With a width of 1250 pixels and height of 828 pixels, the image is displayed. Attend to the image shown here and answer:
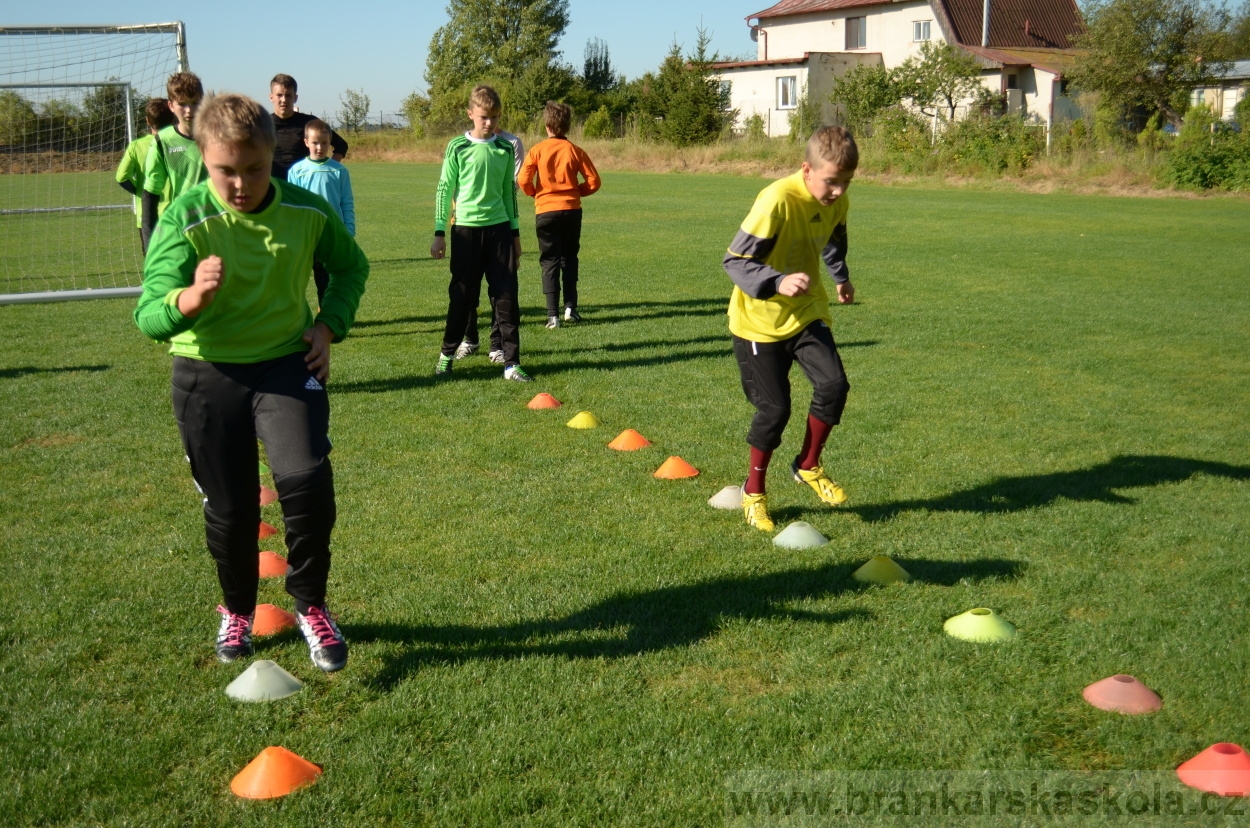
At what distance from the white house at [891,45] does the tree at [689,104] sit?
3.77m

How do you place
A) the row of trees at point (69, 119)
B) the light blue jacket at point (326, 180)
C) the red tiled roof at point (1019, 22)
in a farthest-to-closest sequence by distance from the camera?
the red tiled roof at point (1019, 22)
the row of trees at point (69, 119)
the light blue jacket at point (326, 180)

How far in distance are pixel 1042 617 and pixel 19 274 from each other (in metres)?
16.0

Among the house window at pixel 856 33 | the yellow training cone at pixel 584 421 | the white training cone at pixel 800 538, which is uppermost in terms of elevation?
the house window at pixel 856 33

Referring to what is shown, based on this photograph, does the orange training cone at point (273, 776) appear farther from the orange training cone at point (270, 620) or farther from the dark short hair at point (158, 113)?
the dark short hair at point (158, 113)

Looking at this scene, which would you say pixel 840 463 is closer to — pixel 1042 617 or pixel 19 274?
pixel 1042 617

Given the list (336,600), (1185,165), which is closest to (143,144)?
(336,600)

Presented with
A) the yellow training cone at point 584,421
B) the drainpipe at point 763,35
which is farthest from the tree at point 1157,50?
the yellow training cone at point 584,421

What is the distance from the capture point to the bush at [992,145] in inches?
1253

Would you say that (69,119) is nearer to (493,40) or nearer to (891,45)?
(891,45)

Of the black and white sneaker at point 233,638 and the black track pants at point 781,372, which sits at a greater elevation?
the black track pants at point 781,372

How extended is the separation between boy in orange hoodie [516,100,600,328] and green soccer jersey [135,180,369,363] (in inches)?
275

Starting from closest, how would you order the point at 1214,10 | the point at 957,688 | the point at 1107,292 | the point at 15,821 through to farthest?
the point at 15,821 < the point at 957,688 < the point at 1107,292 < the point at 1214,10

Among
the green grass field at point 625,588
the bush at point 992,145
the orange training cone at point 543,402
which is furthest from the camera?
the bush at point 992,145

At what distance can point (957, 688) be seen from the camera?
151 inches
